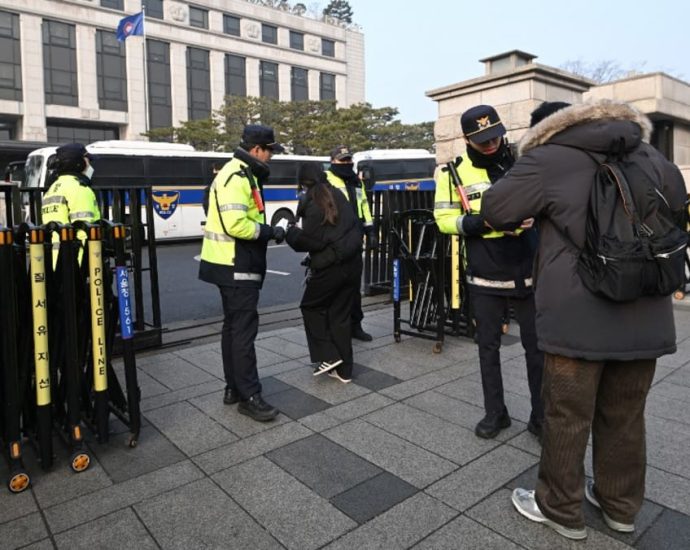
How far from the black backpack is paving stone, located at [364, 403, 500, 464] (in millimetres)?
1444

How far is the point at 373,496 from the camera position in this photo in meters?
2.85

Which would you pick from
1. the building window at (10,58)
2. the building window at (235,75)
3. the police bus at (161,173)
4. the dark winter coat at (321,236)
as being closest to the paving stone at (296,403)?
the dark winter coat at (321,236)

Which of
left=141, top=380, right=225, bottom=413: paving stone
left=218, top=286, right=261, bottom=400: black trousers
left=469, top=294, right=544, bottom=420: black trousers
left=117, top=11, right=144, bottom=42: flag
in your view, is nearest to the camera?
left=469, top=294, right=544, bottom=420: black trousers

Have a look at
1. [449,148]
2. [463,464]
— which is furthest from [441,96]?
[463,464]

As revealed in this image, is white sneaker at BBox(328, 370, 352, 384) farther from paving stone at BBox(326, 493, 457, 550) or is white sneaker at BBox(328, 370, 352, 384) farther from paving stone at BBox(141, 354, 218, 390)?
paving stone at BBox(326, 493, 457, 550)

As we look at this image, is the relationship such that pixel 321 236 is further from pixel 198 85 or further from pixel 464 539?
pixel 198 85

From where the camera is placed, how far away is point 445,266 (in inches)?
230

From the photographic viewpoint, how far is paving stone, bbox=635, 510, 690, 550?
241 cm

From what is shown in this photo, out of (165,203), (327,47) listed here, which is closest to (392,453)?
(165,203)

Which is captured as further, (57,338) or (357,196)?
(357,196)

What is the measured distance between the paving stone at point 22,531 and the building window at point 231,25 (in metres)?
47.9

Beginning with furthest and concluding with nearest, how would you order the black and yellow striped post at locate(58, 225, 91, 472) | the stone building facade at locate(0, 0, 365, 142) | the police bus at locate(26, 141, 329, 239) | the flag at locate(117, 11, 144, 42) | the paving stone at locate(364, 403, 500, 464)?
the stone building facade at locate(0, 0, 365, 142), the flag at locate(117, 11, 144, 42), the police bus at locate(26, 141, 329, 239), the paving stone at locate(364, 403, 500, 464), the black and yellow striped post at locate(58, 225, 91, 472)

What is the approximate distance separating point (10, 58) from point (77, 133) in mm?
5553

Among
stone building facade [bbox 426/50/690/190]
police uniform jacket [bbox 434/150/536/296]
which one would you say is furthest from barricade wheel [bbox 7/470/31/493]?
stone building facade [bbox 426/50/690/190]
